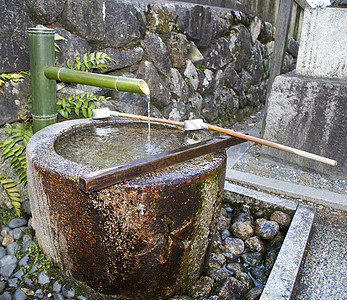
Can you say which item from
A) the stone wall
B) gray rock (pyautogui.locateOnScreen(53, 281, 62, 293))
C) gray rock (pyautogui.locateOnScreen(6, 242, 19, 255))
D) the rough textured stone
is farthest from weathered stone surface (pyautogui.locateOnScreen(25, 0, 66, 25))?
gray rock (pyautogui.locateOnScreen(53, 281, 62, 293))

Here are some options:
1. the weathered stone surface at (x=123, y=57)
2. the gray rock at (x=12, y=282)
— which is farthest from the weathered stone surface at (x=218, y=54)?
the gray rock at (x=12, y=282)

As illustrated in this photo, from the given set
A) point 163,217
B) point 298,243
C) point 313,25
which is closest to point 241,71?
point 313,25

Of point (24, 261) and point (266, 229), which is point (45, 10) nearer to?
point (24, 261)

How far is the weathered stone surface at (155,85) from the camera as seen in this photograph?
3.00 m

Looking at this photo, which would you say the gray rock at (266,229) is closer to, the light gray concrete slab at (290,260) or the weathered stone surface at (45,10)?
the light gray concrete slab at (290,260)

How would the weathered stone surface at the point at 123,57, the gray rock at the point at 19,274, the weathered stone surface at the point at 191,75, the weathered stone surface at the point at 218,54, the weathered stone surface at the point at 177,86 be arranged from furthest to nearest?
the weathered stone surface at the point at 218,54 → the weathered stone surface at the point at 191,75 → the weathered stone surface at the point at 177,86 → the weathered stone surface at the point at 123,57 → the gray rock at the point at 19,274

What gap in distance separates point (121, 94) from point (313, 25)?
204 cm

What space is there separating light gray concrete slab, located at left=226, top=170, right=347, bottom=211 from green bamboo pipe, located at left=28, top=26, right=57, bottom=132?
1712 mm

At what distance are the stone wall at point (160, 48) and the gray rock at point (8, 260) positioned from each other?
92 cm

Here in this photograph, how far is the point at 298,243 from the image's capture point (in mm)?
1845

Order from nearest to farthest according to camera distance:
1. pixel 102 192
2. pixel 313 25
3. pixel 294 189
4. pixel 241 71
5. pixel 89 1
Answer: pixel 102 192 → pixel 89 1 → pixel 294 189 → pixel 313 25 → pixel 241 71

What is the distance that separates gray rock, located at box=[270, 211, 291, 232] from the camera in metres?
2.23

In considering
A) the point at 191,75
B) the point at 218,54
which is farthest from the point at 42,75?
the point at 218,54

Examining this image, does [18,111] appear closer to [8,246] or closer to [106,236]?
[8,246]
